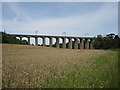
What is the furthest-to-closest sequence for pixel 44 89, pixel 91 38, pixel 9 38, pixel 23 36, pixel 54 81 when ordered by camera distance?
pixel 91 38 → pixel 23 36 → pixel 9 38 → pixel 54 81 → pixel 44 89

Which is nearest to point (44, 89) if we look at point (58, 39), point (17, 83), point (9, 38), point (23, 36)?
point (17, 83)

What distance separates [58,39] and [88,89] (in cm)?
11769

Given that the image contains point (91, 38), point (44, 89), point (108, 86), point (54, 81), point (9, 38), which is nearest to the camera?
point (44, 89)

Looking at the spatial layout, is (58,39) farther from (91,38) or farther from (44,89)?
(44,89)

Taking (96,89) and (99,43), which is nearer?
(96,89)

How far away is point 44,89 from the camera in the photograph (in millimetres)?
7152

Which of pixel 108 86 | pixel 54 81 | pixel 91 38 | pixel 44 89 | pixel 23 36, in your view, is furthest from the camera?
pixel 91 38

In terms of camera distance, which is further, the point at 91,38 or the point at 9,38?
the point at 91,38

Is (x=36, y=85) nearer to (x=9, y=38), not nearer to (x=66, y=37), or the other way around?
(x=9, y=38)

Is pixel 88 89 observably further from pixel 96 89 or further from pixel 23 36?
pixel 23 36

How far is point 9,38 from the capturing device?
346 feet

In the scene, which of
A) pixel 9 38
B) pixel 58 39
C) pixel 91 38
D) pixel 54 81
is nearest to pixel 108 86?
pixel 54 81

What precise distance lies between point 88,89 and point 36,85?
158 centimetres

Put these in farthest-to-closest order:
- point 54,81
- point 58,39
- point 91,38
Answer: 1. point 91,38
2. point 58,39
3. point 54,81
